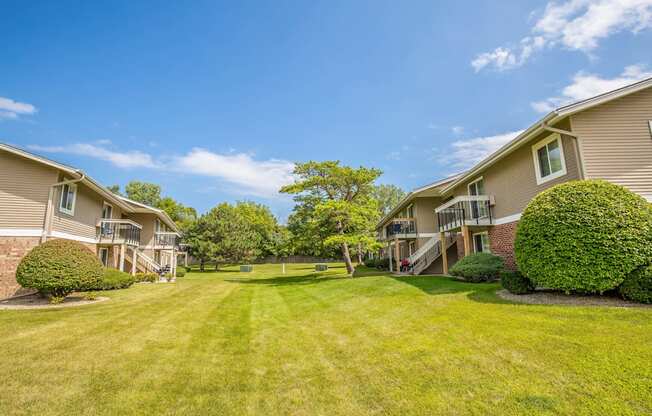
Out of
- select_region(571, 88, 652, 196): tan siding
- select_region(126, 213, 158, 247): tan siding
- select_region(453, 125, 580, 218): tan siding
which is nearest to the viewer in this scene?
select_region(571, 88, 652, 196): tan siding

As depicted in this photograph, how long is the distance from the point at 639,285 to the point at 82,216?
821 inches

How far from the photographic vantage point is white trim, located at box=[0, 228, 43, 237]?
39.3 feet

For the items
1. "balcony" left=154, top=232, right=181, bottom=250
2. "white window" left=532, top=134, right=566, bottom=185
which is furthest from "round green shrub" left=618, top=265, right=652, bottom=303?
"balcony" left=154, top=232, right=181, bottom=250

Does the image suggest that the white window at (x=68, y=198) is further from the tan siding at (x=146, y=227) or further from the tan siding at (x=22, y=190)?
the tan siding at (x=146, y=227)

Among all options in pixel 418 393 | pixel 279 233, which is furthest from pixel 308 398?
pixel 279 233

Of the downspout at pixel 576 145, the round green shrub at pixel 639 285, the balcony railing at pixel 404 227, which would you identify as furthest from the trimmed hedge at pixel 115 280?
the downspout at pixel 576 145

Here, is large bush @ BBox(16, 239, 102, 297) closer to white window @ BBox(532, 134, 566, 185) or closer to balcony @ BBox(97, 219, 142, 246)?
balcony @ BBox(97, 219, 142, 246)

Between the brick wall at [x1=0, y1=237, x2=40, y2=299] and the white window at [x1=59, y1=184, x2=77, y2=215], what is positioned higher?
the white window at [x1=59, y1=184, x2=77, y2=215]

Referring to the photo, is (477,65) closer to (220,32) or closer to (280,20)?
(280,20)

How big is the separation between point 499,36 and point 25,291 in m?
20.9

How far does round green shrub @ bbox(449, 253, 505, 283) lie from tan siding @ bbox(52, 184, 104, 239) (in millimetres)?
16578

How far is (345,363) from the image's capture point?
4.60 meters

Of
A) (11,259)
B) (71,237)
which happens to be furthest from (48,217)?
(71,237)

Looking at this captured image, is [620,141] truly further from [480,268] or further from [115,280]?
[115,280]
